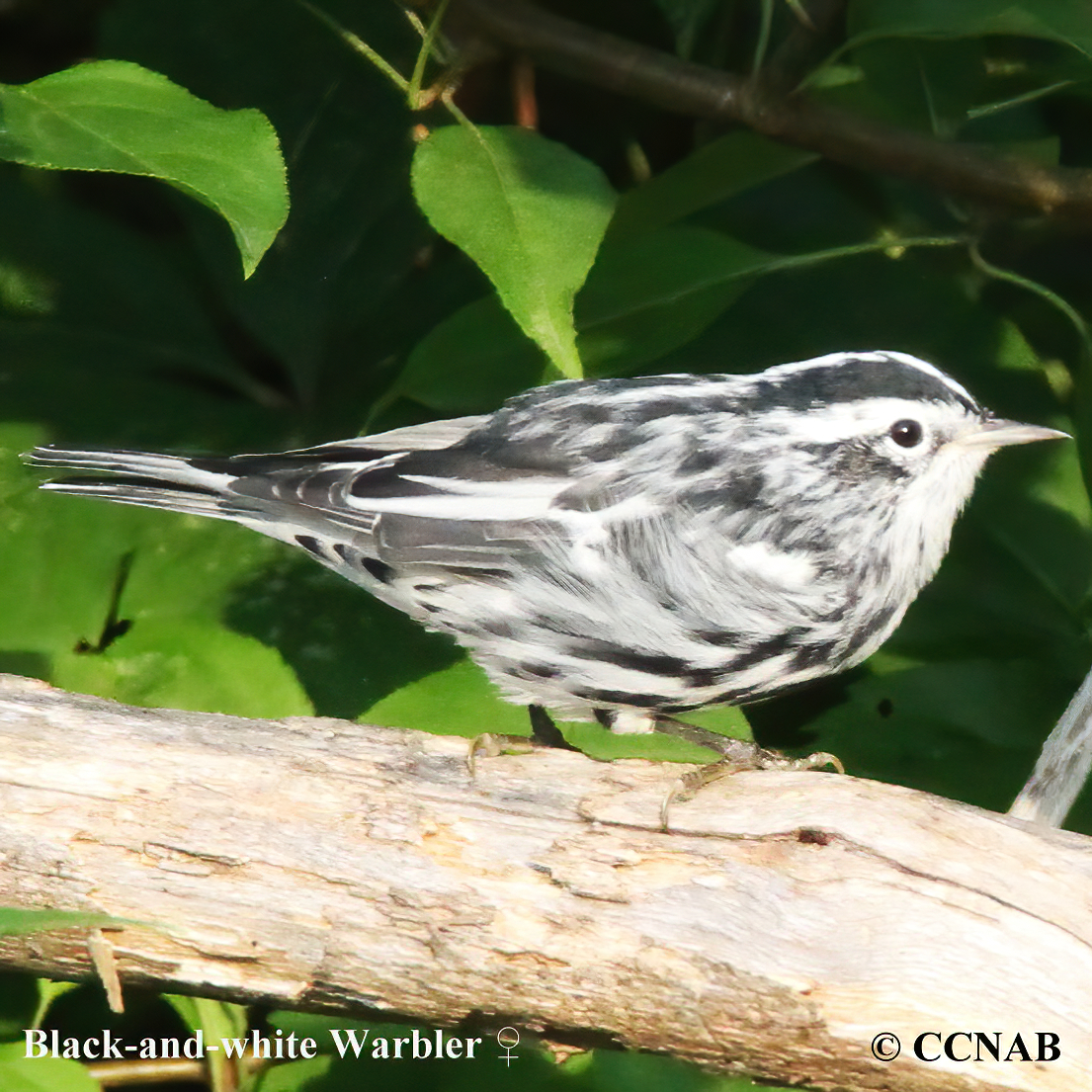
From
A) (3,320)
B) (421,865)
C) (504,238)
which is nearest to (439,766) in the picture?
(421,865)

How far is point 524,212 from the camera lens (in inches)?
73.4

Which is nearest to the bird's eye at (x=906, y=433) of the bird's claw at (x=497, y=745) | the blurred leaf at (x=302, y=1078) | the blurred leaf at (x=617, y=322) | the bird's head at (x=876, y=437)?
the bird's head at (x=876, y=437)

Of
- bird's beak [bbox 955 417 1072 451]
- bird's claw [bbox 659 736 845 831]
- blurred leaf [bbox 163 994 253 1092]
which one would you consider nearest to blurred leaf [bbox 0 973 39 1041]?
blurred leaf [bbox 163 994 253 1092]

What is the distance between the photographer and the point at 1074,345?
253cm

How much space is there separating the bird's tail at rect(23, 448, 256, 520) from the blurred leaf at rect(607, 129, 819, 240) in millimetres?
748

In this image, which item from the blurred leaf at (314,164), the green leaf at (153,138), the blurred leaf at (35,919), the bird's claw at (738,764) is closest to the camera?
the blurred leaf at (35,919)

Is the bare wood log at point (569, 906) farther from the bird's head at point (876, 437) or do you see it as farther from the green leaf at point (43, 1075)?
the bird's head at point (876, 437)

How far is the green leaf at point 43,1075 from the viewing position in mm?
1784

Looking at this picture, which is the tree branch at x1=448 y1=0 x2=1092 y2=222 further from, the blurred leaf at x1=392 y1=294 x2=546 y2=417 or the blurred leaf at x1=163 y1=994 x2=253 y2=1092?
the blurred leaf at x1=163 y1=994 x2=253 y2=1092

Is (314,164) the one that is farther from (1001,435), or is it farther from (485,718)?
(1001,435)

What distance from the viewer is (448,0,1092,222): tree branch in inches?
86.0

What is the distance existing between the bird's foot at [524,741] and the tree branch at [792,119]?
102 centimetres

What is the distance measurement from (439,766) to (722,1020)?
19.0 inches

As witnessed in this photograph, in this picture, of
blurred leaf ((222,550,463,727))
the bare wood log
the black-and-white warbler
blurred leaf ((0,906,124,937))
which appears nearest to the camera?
blurred leaf ((0,906,124,937))
